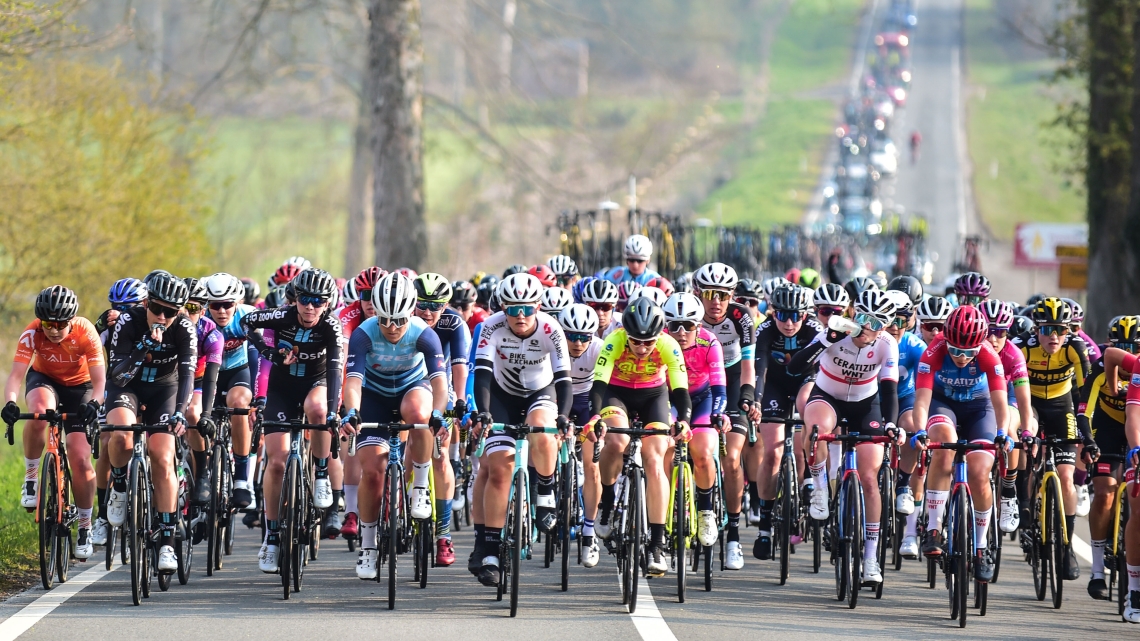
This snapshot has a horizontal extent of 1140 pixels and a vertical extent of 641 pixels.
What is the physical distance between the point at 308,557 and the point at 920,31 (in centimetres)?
9471

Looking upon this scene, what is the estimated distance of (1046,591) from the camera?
37.2ft

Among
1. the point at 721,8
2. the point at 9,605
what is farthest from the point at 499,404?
the point at 721,8

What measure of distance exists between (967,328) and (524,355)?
9.66 feet

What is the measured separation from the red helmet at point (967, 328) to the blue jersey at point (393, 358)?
3.42 meters

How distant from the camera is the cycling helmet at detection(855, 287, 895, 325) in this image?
36.1ft

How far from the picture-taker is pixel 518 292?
10258 mm

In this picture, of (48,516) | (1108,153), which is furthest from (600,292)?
(1108,153)

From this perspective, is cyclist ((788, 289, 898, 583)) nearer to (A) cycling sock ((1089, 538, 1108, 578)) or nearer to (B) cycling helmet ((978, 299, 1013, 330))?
(B) cycling helmet ((978, 299, 1013, 330))

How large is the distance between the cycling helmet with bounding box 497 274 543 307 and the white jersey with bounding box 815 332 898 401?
241cm

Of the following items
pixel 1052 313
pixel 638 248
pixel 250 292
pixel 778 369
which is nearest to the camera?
pixel 1052 313

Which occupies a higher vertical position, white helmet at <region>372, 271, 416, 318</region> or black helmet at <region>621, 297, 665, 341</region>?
white helmet at <region>372, 271, 416, 318</region>

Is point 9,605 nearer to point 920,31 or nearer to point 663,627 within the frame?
point 663,627

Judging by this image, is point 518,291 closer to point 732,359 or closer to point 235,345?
point 732,359

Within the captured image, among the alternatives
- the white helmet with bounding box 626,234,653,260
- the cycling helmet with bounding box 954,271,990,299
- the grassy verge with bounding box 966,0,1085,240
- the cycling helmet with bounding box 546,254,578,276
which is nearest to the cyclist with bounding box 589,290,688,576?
the cycling helmet with bounding box 954,271,990,299
